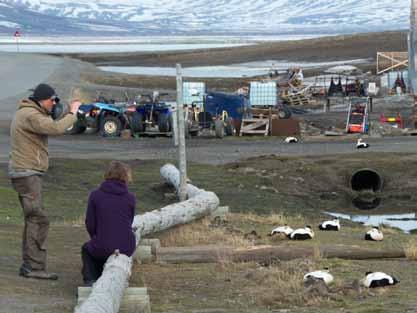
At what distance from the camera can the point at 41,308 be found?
32.9 ft

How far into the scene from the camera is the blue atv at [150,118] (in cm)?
3356

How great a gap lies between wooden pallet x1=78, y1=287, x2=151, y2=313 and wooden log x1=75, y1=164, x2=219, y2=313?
93 mm

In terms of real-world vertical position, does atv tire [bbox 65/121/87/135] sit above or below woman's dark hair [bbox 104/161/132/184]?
below

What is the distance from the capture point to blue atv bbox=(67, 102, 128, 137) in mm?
33938

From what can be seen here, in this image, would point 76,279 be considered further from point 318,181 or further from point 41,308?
point 318,181

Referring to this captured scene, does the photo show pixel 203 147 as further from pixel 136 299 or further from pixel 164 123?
pixel 136 299

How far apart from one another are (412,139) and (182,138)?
618 inches

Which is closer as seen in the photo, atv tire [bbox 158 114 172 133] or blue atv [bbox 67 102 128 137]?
atv tire [bbox 158 114 172 133]

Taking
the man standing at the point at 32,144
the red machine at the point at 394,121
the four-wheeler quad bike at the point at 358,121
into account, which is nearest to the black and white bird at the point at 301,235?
the man standing at the point at 32,144

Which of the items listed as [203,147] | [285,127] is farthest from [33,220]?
[285,127]

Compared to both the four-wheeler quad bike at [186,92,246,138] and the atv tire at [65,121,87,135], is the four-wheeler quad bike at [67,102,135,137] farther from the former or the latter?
the four-wheeler quad bike at [186,92,246,138]

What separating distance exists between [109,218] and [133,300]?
1.15 metres

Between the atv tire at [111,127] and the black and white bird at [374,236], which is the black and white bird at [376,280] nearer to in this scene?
the black and white bird at [374,236]

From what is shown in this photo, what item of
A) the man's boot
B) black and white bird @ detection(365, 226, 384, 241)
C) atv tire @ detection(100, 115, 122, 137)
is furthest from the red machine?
the man's boot
